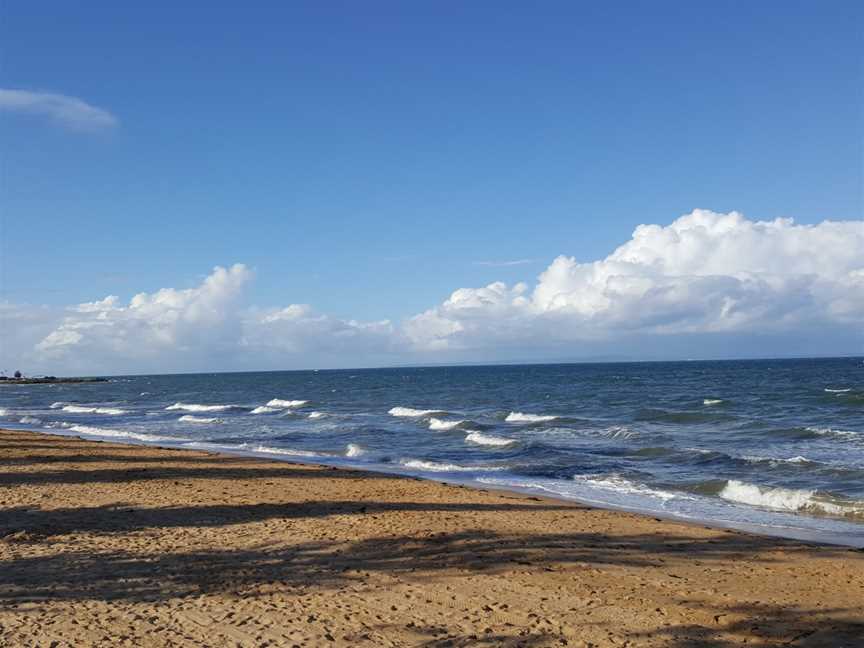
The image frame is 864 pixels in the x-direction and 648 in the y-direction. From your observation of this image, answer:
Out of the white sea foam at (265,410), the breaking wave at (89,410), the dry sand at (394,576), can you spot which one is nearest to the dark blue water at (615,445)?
the white sea foam at (265,410)

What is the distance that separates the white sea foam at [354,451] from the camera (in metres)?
24.9

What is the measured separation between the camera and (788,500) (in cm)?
1498

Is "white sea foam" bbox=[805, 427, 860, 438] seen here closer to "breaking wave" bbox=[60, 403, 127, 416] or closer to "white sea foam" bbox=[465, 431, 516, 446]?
"white sea foam" bbox=[465, 431, 516, 446]

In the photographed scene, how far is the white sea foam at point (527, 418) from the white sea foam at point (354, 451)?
11.9 meters

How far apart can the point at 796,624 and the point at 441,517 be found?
605 cm

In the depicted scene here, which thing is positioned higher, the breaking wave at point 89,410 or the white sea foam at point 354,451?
the white sea foam at point 354,451

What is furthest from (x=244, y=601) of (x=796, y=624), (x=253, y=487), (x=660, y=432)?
(x=660, y=432)

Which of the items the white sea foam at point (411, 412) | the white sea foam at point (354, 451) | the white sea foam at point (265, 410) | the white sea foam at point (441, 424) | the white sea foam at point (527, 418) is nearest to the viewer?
the white sea foam at point (354, 451)

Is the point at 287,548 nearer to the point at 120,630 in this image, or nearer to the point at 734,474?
the point at 120,630

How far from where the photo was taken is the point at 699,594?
797cm

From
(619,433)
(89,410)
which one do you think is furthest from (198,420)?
(619,433)

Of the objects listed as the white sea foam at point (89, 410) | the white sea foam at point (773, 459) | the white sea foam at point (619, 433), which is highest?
the white sea foam at point (773, 459)

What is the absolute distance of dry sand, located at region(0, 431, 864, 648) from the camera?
6758mm

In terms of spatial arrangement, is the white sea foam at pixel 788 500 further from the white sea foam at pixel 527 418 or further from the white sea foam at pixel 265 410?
the white sea foam at pixel 265 410
